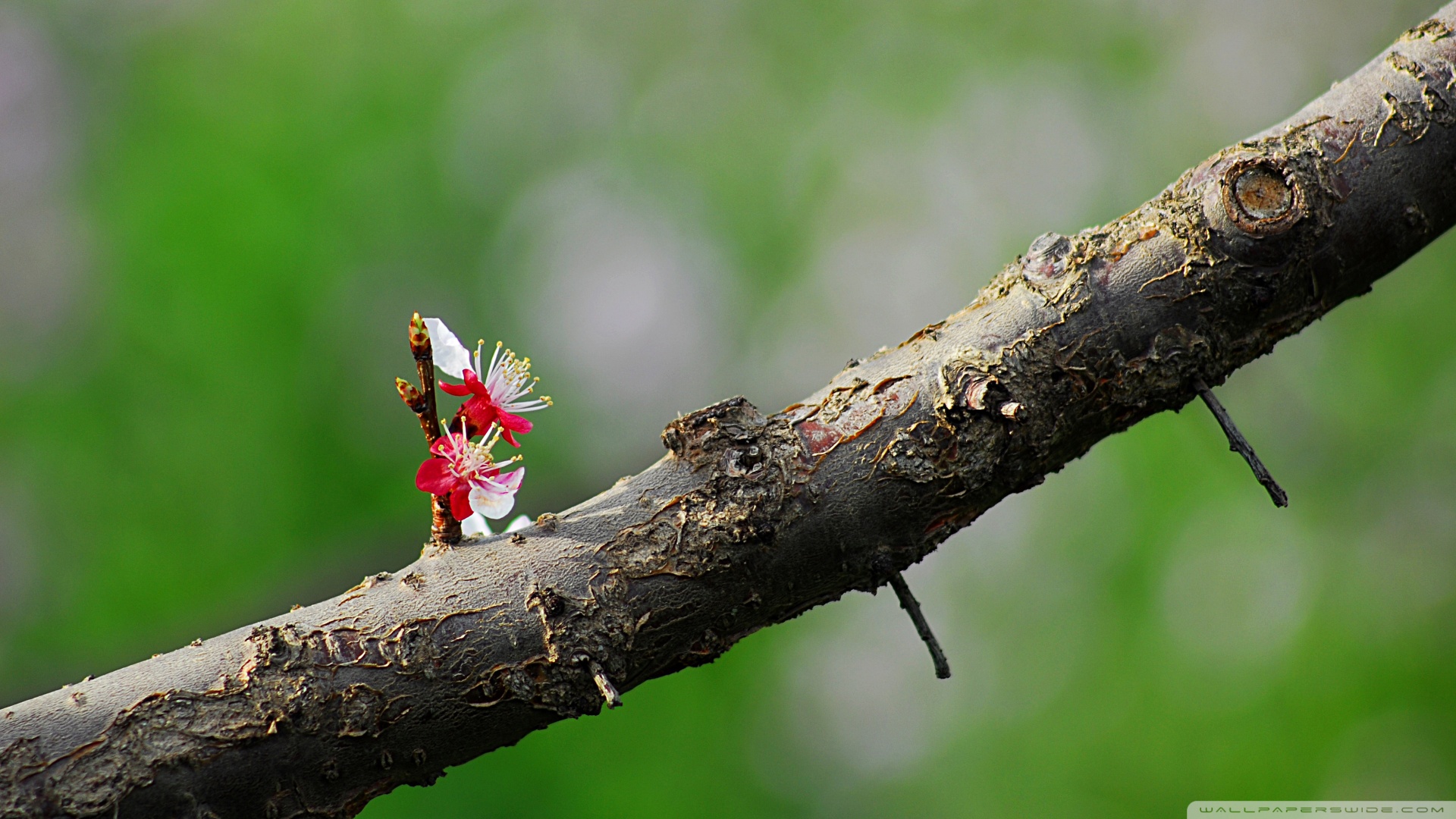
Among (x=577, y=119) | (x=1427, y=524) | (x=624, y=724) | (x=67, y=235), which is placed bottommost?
(x=1427, y=524)

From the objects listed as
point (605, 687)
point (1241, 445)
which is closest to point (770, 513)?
point (605, 687)

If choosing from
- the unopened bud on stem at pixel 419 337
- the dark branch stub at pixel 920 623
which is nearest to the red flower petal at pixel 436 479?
the unopened bud on stem at pixel 419 337

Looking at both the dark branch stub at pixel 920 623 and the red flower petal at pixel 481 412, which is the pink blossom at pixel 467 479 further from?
the dark branch stub at pixel 920 623

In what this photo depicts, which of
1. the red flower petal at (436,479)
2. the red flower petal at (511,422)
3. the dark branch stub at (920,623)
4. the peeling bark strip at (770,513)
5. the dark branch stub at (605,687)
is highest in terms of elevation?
the red flower petal at (511,422)

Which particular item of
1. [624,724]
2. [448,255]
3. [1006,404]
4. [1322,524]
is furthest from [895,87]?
[1006,404]

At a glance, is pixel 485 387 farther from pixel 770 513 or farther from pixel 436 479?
pixel 770 513

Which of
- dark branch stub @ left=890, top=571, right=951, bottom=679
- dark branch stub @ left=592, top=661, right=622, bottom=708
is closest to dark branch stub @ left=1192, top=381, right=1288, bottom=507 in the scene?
dark branch stub @ left=890, top=571, right=951, bottom=679

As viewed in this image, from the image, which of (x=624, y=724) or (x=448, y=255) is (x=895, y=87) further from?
(x=624, y=724)
